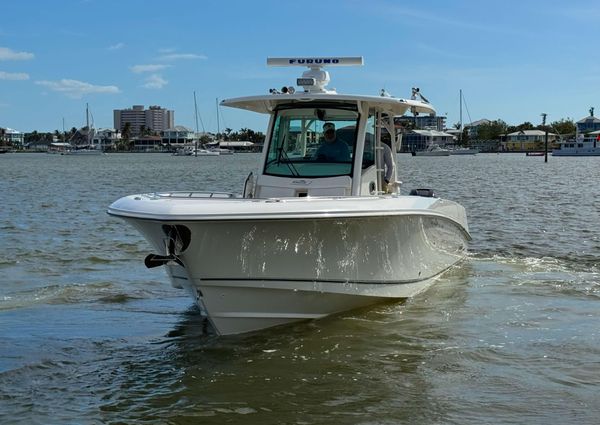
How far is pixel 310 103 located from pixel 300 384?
4.15 m

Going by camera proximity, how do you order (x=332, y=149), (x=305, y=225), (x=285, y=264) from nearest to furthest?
A: (x=305, y=225) → (x=285, y=264) → (x=332, y=149)

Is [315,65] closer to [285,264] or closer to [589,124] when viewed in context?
[285,264]

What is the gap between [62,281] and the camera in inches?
494

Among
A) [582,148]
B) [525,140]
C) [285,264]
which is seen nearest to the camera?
[285,264]

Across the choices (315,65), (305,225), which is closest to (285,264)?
(305,225)

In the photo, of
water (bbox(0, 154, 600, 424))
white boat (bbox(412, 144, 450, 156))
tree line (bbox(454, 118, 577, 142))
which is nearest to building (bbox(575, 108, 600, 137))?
tree line (bbox(454, 118, 577, 142))

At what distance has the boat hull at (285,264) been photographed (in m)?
8.05

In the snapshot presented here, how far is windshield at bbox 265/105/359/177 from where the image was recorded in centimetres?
1012

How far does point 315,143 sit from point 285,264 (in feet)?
7.69

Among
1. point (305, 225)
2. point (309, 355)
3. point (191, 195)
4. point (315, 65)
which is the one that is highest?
point (315, 65)

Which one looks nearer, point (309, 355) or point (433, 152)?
point (309, 355)

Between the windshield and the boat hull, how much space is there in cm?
136

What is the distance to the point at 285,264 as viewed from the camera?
8398 millimetres

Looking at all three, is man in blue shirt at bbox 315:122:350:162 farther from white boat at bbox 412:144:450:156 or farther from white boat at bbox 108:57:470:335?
white boat at bbox 412:144:450:156
